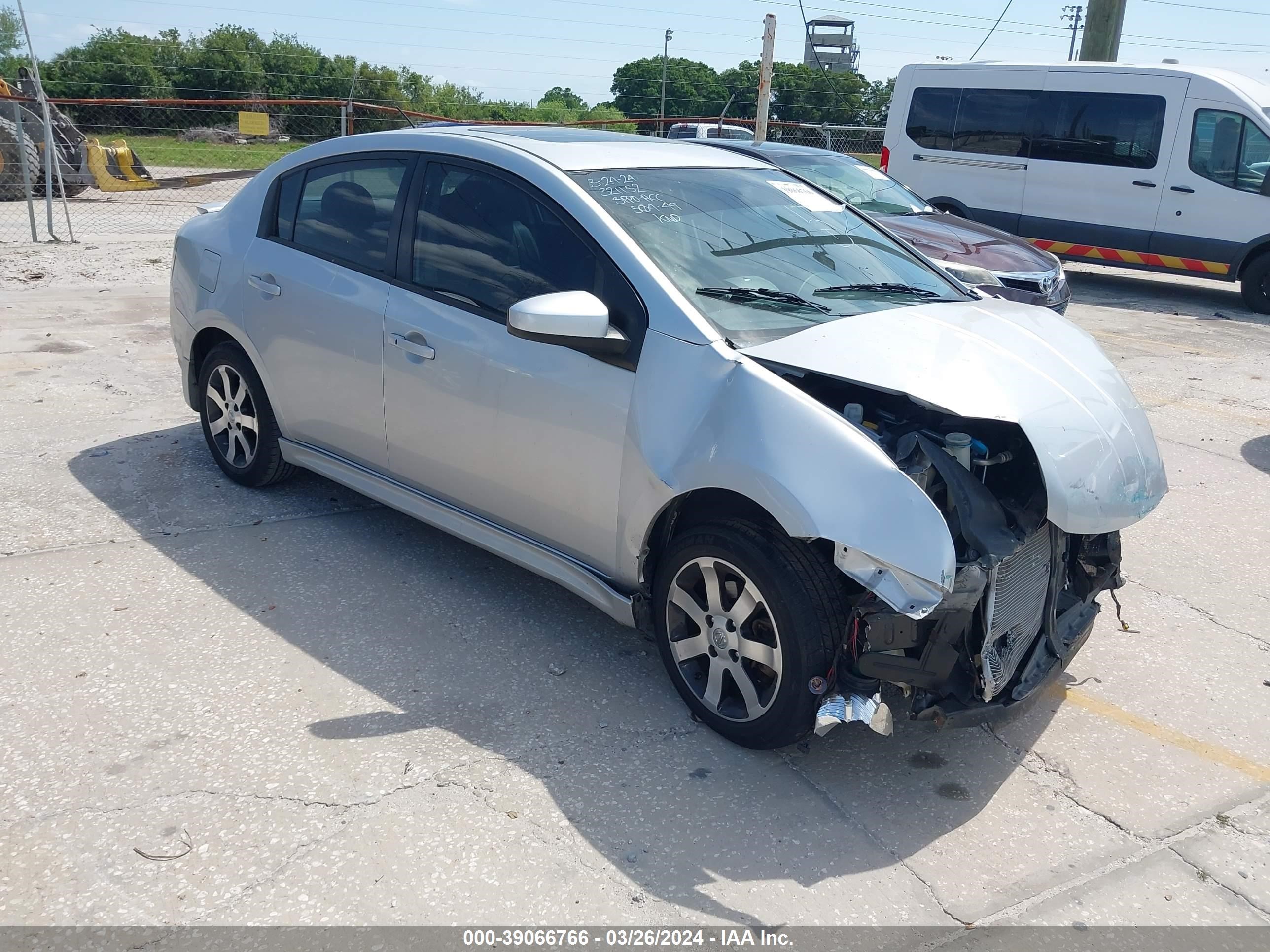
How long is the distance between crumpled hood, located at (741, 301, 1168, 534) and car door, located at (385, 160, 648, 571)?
620 mm

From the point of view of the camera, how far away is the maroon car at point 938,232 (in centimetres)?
875

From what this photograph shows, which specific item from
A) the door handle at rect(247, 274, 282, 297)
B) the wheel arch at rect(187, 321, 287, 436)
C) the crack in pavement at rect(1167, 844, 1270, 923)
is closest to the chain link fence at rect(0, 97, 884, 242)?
the wheel arch at rect(187, 321, 287, 436)

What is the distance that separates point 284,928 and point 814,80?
46.9 metres

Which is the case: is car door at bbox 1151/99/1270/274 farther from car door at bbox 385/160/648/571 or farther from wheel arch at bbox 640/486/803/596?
wheel arch at bbox 640/486/803/596

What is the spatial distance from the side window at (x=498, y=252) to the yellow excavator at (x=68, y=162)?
14654mm

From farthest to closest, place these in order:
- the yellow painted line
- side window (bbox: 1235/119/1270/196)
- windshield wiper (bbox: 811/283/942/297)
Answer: side window (bbox: 1235/119/1270/196) → windshield wiper (bbox: 811/283/942/297) → the yellow painted line

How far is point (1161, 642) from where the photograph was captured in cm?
425

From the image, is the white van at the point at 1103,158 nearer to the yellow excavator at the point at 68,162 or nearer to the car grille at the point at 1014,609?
the car grille at the point at 1014,609

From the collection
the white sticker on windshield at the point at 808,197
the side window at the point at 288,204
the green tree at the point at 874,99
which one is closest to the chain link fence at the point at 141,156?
the side window at the point at 288,204

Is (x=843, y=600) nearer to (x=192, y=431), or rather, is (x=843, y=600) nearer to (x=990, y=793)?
(x=990, y=793)

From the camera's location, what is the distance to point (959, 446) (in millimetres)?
3244

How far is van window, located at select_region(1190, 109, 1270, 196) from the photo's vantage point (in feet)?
37.9

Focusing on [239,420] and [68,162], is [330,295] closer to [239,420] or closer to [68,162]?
[239,420]

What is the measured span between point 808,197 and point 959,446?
1708 mm
